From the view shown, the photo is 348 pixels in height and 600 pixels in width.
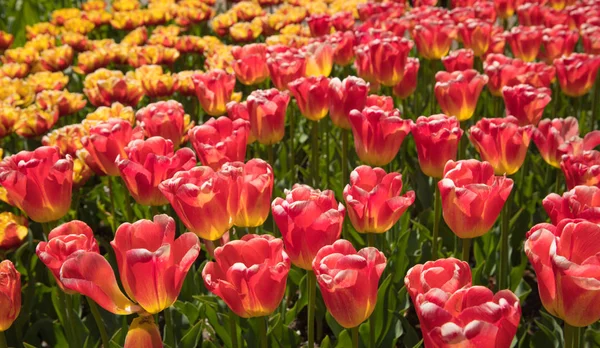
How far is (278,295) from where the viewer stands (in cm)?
148

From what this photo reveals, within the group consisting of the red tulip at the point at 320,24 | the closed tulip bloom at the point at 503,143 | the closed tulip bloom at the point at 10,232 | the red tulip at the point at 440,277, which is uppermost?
the red tulip at the point at 440,277

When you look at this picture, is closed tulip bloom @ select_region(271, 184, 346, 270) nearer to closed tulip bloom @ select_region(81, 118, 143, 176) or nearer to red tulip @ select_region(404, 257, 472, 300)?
red tulip @ select_region(404, 257, 472, 300)

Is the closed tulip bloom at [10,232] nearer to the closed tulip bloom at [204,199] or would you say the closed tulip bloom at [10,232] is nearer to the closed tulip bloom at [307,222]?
the closed tulip bloom at [204,199]

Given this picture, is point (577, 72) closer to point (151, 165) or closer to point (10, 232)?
point (151, 165)

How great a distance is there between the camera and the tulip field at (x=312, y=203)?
4.62 feet

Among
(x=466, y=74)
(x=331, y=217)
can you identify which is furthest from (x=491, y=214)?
(x=466, y=74)

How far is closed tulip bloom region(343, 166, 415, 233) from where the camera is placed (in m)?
1.80

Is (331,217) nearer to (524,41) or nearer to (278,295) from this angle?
(278,295)

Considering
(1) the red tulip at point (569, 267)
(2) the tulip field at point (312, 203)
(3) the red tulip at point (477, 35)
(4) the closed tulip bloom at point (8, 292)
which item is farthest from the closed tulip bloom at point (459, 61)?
(4) the closed tulip bloom at point (8, 292)

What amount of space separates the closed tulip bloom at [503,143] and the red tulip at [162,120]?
1.09 m

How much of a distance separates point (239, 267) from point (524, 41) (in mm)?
2701

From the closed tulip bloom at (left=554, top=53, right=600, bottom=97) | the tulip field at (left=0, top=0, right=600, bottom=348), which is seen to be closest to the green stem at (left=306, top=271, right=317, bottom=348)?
the tulip field at (left=0, top=0, right=600, bottom=348)

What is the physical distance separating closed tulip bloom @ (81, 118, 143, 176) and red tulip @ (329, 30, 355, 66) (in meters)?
1.61

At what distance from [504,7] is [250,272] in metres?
3.95
